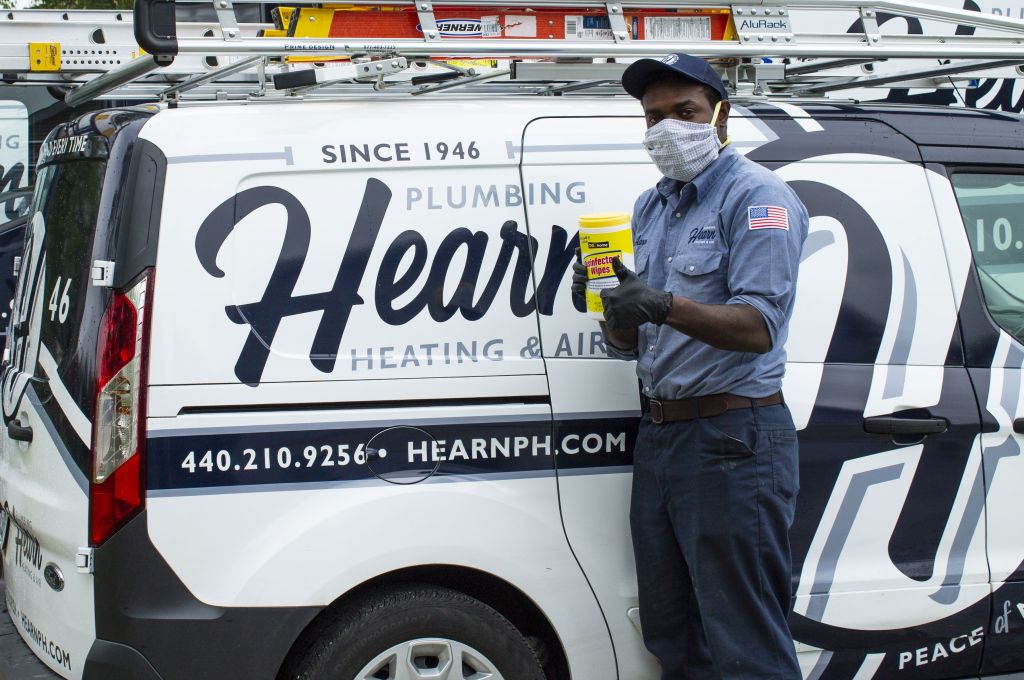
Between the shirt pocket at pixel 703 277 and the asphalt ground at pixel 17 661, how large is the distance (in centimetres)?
188

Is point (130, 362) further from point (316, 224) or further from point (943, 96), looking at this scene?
point (943, 96)

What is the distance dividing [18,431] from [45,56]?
3619mm

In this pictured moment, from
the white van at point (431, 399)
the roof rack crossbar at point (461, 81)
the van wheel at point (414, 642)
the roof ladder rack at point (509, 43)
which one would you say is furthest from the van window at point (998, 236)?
the van wheel at point (414, 642)

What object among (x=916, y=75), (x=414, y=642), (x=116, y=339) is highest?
(x=916, y=75)

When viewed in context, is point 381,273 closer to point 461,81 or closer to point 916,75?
point 461,81

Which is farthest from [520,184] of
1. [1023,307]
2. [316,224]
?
[1023,307]

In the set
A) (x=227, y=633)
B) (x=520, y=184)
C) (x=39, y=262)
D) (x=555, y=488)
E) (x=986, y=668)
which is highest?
(x=520, y=184)

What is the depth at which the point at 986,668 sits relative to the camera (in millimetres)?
3330

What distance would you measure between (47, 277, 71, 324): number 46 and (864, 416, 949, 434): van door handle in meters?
2.16

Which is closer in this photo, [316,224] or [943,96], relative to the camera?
[316,224]

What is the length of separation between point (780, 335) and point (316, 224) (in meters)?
1.21

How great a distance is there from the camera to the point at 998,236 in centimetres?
342

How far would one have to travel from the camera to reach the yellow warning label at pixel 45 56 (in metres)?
5.91

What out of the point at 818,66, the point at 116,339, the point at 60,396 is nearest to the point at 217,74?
the point at 116,339
